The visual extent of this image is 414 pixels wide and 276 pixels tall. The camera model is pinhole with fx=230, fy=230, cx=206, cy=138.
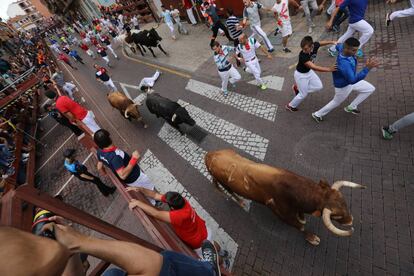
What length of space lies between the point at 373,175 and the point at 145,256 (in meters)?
5.53

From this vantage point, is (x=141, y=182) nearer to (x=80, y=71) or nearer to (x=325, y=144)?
(x=325, y=144)

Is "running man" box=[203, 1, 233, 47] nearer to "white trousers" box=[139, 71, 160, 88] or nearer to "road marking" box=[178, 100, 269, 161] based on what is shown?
"white trousers" box=[139, 71, 160, 88]

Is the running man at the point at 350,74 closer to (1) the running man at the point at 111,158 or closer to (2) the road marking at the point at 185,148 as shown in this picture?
(2) the road marking at the point at 185,148

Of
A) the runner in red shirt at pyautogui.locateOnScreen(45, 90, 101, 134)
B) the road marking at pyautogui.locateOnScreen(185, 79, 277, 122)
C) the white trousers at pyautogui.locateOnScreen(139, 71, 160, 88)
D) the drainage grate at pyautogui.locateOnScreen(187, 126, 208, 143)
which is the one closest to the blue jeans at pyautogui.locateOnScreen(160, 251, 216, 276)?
the drainage grate at pyautogui.locateOnScreen(187, 126, 208, 143)

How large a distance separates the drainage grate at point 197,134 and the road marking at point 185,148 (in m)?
0.20

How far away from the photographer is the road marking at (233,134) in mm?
6881

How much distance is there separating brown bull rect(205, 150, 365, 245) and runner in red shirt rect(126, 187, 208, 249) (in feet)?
Answer: 4.26

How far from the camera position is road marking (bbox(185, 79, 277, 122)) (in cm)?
795

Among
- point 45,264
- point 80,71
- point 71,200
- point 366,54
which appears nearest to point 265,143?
point 366,54

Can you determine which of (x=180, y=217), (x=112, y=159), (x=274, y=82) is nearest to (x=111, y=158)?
(x=112, y=159)

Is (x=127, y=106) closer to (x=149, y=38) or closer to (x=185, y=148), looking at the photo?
(x=185, y=148)

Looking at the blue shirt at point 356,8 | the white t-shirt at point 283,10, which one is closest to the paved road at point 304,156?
the blue shirt at point 356,8

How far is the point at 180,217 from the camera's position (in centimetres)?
359

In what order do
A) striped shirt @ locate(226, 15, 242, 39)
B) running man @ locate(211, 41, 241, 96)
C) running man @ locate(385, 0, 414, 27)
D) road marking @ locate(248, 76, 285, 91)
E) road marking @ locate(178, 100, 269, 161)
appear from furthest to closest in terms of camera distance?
striped shirt @ locate(226, 15, 242, 39), road marking @ locate(248, 76, 285, 91), running man @ locate(211, 41, 241, 96), running man @ locate(385, 0, 414, 27), road marking @ locate(178, 100, 269, 161)
